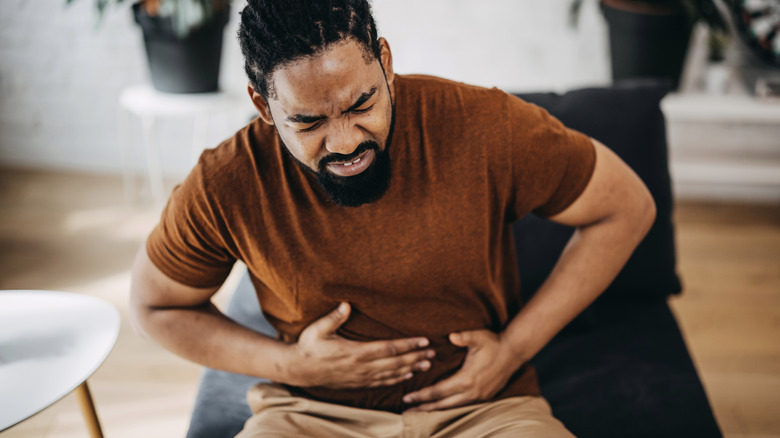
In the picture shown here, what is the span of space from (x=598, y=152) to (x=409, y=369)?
0.46m

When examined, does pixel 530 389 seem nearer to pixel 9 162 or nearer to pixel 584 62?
pixel 584 62

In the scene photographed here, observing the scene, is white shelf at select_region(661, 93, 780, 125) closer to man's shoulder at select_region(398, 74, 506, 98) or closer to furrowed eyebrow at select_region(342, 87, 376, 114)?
man's shoulder at select_region(398, 74, 506, 98)

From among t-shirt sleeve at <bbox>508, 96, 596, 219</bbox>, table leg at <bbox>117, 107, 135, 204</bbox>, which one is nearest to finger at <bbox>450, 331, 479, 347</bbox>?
t-shirt sleeve at <bbox>508, 96, 596, 219</bbox>

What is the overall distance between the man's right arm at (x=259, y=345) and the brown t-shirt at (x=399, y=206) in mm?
43

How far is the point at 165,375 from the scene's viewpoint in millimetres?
1797

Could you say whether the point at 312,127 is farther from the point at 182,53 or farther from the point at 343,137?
the point at 182,53

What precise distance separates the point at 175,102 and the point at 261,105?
1479mm

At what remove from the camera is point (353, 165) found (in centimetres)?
87

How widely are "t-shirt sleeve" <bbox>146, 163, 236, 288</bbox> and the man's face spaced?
0.15m

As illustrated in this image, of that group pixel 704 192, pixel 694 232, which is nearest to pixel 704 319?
pixel 694 232

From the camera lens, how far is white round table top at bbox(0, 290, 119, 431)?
943mm

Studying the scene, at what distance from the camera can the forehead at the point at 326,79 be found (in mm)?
788

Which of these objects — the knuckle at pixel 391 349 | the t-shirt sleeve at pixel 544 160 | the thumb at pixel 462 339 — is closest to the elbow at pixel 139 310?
the knuckle at pixel 391 349

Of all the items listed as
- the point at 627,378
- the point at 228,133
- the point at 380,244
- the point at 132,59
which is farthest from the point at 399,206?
the point at 132,59
